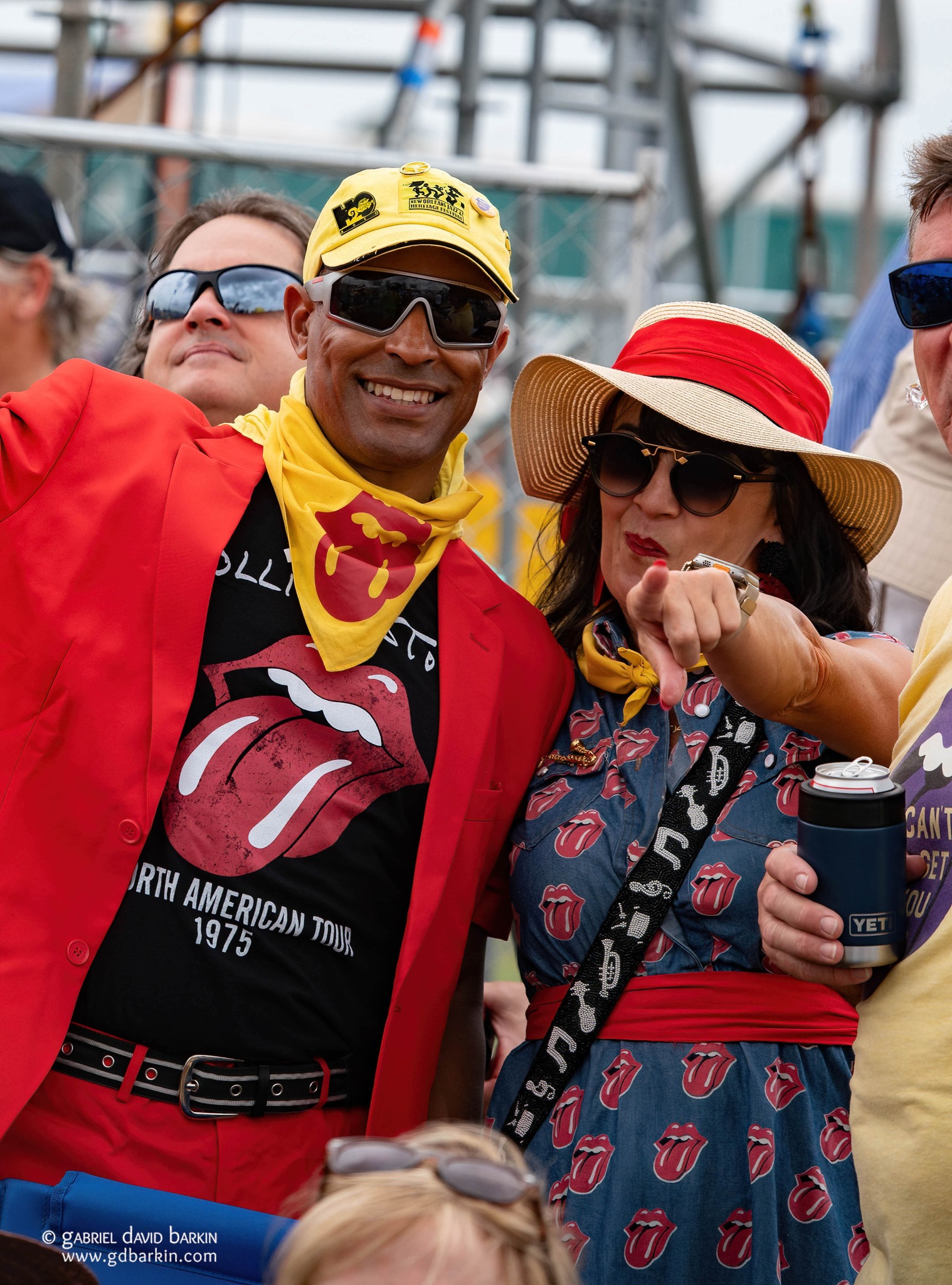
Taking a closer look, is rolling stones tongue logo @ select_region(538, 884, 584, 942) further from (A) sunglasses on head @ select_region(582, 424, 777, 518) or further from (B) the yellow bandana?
(A) sunglasses on head @ select_region(582, 424, 777, 518)

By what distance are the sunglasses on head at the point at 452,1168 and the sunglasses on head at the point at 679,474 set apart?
1308mm

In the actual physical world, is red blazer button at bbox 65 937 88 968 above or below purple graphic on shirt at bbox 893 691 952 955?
below

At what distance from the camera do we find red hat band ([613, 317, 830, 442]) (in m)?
2.44

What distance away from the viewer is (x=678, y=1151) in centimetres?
213

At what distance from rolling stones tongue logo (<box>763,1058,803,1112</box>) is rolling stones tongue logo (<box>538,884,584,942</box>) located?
375 millimetres

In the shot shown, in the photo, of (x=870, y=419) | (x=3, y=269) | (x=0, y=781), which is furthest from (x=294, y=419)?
(x=870, y=419)

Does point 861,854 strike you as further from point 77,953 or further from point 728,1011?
point 77,953

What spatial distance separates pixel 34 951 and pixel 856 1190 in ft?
4.24

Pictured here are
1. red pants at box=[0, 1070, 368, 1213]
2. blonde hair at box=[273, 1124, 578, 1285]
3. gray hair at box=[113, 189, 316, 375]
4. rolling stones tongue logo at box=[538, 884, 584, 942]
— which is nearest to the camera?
blonde hair at box=[273, 1124, 578, 1285]

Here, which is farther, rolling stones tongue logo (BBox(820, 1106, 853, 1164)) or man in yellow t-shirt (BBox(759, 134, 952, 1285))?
rolling stones tongue logo (BBox(820, 1106, 853, 1164))

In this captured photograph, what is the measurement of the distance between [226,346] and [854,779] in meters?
1.99

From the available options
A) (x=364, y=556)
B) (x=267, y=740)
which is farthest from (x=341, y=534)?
(x=267, y=740)

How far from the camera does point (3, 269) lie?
388 centimetres

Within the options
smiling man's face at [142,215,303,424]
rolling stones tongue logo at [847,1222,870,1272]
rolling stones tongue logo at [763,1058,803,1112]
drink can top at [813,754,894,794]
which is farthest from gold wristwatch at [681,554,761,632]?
smiling man's face at [142,215,303,424]
